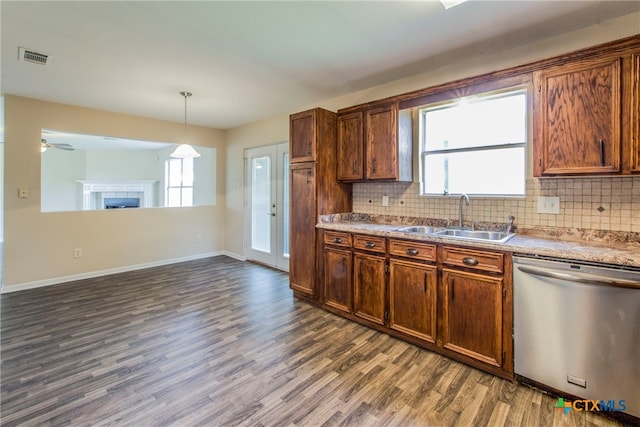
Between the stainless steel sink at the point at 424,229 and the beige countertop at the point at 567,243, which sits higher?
the stainless steel sink at the point at 424,229

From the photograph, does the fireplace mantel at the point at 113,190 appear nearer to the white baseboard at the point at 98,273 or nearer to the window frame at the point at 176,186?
the window frame at the point at 176,186

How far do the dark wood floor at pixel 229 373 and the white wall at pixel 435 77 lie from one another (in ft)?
8.33

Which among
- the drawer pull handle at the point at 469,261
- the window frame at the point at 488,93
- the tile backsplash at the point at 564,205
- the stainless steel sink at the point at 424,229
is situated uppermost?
the window frame at the point at 488,93

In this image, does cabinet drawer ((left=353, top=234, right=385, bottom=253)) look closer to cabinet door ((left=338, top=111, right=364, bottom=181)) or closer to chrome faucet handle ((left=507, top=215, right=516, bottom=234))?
cabinet door ((left=338, top=111, right=364, bottom=181))

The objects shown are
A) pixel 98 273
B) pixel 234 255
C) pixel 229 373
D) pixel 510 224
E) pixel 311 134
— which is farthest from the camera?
pixel 234 255

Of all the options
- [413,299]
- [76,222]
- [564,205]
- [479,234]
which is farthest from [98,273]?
[564,205]

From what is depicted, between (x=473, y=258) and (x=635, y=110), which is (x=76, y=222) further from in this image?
(x=635, y=110)

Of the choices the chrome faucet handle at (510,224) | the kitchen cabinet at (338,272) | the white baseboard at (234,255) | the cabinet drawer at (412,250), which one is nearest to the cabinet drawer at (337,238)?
the kitchen cabinet at (338,272)

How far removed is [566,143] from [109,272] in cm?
582

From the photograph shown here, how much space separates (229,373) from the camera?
217 centimetres

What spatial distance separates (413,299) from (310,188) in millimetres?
1626

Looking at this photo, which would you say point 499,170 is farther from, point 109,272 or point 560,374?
point 109,272

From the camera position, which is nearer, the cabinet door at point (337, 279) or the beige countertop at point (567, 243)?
the beige countertop at point (567, 243)

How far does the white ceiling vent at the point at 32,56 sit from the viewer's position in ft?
8.61
